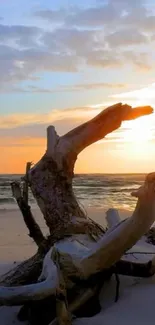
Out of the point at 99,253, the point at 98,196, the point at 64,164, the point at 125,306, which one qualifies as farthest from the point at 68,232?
the point at 98,196

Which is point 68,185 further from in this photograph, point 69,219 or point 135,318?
point 135,318

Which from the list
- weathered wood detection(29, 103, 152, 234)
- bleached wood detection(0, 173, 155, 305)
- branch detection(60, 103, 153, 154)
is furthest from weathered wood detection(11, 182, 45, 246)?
bleached wood detection(0, 173, 155, 305)

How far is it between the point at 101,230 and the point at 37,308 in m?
1.59

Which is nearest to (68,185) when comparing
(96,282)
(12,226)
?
(96,282)

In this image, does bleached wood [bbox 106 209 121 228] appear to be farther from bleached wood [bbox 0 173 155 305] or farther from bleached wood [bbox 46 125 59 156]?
bleached wood [bbox 0 173 155 305]

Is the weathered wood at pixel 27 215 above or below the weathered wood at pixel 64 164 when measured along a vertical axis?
below

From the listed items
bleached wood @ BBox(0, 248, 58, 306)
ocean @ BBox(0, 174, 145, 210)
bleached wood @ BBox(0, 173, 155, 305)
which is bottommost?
ocean @ BBox(0, 174, 145, 210)

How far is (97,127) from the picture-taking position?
6273 millimetres

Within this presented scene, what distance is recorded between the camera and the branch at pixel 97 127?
6.14 metres

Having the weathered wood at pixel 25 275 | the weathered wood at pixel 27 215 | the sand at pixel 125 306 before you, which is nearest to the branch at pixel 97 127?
the weathered wood at pixel 27 215

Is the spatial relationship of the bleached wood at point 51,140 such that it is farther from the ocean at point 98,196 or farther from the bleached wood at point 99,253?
the ocean at point 98,196

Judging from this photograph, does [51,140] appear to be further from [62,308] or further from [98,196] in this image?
[98,196]

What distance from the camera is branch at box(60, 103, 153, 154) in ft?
20.1

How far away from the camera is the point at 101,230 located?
246 inches
